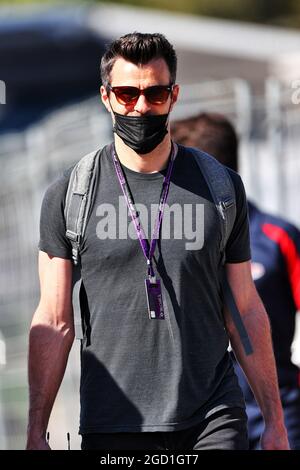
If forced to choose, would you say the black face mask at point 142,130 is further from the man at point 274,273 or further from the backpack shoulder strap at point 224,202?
the man at point 274,273

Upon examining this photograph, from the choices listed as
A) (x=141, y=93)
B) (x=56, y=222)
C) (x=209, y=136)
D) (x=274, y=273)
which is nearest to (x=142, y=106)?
(x=141, y=93)

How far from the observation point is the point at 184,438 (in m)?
4.25

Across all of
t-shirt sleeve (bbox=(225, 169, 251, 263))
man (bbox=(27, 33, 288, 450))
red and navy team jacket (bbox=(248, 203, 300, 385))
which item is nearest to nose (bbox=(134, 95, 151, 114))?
man (bbox=(27, 33, 288, 450))

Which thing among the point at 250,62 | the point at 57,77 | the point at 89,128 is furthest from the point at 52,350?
the point at 57,77

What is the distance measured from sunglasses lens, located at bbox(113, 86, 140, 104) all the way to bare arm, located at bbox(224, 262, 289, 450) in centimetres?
67

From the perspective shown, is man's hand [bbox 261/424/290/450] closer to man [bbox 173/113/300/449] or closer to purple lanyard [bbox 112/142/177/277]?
purple lanyard [bbox 112/142/177/277]

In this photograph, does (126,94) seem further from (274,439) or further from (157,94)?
(274,439)

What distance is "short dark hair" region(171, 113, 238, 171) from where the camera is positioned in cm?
560

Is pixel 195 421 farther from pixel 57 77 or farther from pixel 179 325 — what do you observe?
pixel 57 77

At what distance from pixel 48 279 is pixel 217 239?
589 mm

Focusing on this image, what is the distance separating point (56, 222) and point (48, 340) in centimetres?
40

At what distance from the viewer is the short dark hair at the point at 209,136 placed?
221 inches

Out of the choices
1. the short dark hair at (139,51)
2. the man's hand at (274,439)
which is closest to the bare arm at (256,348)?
the man's hand at (274,439)

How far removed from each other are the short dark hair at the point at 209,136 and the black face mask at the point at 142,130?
48.0 inches
